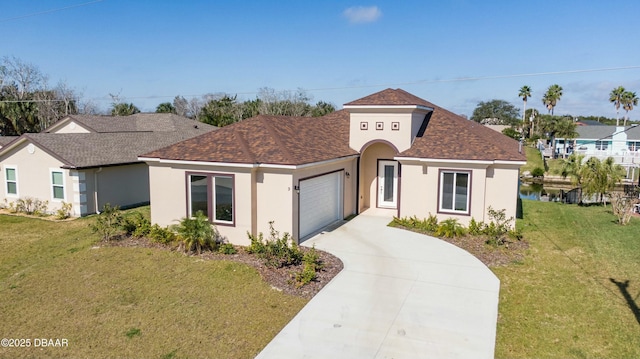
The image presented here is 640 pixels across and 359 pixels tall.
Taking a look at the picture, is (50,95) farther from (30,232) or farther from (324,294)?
(324,294)

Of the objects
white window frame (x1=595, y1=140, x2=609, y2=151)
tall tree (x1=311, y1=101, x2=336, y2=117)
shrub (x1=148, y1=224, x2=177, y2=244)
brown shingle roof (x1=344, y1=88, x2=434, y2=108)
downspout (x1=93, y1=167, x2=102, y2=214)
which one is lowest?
shrub (x1=148, y1=224, x2=177, y2=244)

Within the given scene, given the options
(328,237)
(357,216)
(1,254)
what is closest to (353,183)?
(357,216)

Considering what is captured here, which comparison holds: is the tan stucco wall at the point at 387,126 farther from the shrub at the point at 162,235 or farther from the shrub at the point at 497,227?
the shrub at the point at 162,235

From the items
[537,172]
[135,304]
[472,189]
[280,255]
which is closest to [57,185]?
[135,304]

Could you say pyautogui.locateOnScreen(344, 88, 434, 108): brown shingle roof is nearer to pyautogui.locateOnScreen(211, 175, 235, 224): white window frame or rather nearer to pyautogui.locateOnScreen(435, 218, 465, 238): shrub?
pyautogui.locateOnScreen(435, 218, 465, 238): shrub

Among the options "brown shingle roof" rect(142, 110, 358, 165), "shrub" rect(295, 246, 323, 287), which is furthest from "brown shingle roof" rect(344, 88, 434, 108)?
"shrub" rect(295, 246, 323, 287)

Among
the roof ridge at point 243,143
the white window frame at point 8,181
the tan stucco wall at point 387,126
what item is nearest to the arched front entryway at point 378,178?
the tan stucco wall at point 387,126
